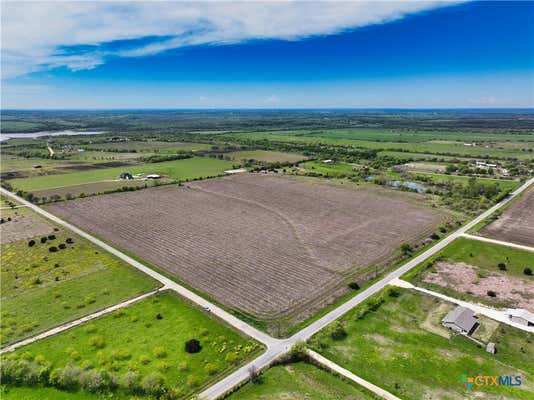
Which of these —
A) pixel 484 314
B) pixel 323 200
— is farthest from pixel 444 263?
pixel 323 200

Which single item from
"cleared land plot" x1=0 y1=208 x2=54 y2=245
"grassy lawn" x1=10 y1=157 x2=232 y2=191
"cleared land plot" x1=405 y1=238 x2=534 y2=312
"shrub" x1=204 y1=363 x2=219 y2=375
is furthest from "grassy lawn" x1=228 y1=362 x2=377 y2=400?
"grassy lawn" x1=10 y1=157 x2=232 y2=191

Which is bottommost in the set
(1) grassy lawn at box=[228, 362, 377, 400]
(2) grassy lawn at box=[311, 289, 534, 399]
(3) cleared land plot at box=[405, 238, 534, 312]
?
(1) grassy lawn at box=[228, 362, 377, 400]

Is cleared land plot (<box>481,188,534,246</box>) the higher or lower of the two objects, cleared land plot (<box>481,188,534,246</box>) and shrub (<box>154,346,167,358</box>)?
the higher

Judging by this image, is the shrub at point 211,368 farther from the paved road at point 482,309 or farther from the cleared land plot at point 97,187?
the cleared land plot at point 97,187

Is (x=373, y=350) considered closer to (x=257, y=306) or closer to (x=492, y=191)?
(x=257, y=306)

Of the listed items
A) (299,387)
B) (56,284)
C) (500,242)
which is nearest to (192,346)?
(299,387)

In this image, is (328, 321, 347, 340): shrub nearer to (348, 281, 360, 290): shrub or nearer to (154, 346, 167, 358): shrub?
(348, 281, 360, 290): shrub

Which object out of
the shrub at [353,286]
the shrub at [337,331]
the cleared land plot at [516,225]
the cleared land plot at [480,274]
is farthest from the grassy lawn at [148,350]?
the cleared land plot at [516,225]
